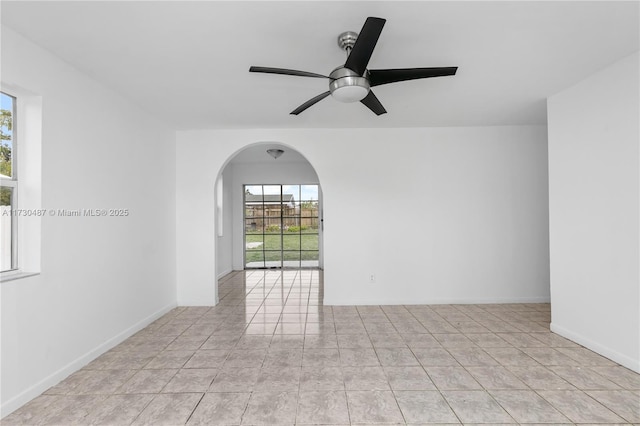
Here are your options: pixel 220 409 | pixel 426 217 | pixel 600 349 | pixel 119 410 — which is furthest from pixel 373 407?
pixel 426 217

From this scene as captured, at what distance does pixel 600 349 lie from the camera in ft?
10.1

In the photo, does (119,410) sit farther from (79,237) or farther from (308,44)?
(308,44)

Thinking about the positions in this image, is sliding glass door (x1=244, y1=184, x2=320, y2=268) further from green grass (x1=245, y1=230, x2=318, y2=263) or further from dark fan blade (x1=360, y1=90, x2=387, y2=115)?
dark fan blade (x1=360, y1=90, x2=387, y2=115)

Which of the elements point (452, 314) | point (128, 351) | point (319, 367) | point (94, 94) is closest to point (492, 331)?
point (452, 314)

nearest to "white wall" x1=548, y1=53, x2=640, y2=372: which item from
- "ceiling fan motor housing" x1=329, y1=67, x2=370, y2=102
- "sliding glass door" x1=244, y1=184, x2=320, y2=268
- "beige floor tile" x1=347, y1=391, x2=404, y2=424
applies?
"beige floor tile" x1=347, y1=391, x2=404, y2=424

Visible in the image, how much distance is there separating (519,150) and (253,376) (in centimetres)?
457

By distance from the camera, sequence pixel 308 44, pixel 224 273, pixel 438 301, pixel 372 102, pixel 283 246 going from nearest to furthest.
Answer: pixel 308 44, pixel 372 102, pixel 438 301, pixel 224 273, pixel 283 246

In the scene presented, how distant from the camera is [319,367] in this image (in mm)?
2850

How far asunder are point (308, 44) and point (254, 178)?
5.99m

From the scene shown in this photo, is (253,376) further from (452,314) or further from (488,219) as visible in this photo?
(488,219)

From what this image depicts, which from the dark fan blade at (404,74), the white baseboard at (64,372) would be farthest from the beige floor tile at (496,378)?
the white baseboard at (64,372)

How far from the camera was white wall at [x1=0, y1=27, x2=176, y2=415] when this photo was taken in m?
2.35

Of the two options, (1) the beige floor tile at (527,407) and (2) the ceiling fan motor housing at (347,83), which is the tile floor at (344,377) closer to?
(1) the beige floor tile at (527,407)

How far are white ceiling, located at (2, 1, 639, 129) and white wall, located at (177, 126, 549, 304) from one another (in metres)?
1.10
